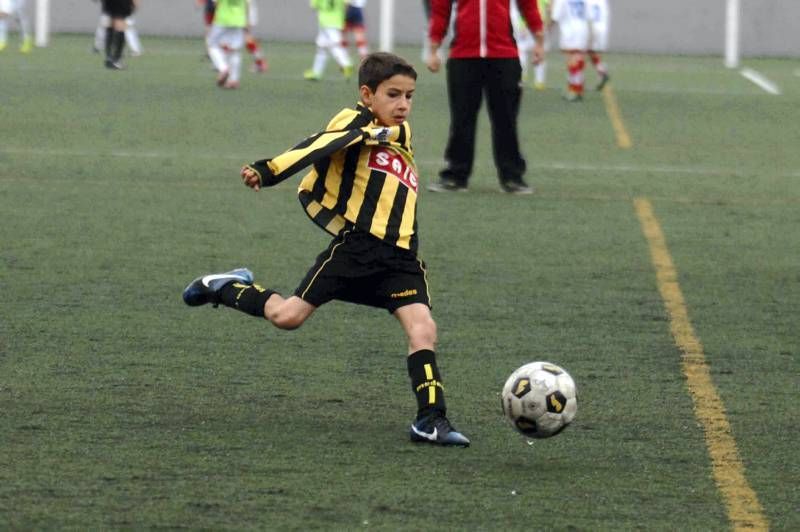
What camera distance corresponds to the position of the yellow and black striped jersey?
5891 millimetres

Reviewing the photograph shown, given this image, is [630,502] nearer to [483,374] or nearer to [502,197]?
[483,374]

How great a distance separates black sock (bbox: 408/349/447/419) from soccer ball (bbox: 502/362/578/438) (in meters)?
0.22

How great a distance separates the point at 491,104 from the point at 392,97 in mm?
7271

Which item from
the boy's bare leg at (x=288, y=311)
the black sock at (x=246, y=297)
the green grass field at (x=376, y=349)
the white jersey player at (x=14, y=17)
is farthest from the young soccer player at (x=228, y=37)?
the boy's bare leg at (x=288, y=311)

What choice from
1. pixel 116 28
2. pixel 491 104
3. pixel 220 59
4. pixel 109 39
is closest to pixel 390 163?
pixel 491 104

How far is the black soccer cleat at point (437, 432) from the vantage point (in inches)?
224

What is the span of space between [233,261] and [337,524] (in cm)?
512

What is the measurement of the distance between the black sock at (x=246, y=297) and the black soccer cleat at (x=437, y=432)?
0.81 meters

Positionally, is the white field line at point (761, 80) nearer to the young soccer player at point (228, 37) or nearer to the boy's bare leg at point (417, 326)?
the young soccer player at point (228, 37)

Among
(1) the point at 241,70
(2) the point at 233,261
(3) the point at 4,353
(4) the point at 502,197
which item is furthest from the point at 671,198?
(1) the point at 241,70

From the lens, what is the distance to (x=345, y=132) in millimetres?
5758

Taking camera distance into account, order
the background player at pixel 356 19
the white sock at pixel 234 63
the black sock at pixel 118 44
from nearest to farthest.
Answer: the white sock at pixel 234 63
the black sock at pixel 118 44
the background player at pixel 356 19

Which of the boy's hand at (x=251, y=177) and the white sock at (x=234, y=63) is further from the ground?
the boy's hand at (x=251, y=177)

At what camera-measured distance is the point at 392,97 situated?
582 centimetres
